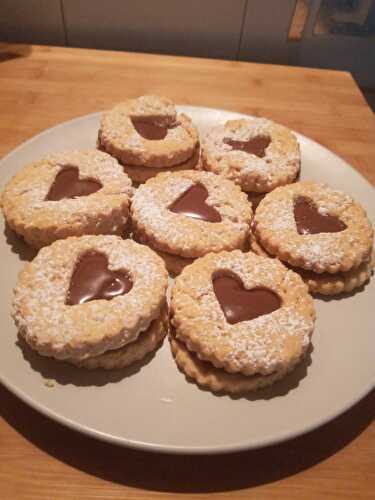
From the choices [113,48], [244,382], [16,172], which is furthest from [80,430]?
[113,48]

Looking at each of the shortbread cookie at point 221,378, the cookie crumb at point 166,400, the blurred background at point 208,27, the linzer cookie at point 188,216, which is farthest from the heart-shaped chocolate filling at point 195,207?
the blurred background at point 208,27

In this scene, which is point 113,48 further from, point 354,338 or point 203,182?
point 354,338

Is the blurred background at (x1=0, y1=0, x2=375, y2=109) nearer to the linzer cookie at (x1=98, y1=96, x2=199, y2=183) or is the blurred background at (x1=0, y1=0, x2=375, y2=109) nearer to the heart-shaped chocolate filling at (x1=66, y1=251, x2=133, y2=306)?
the linzer cookie at (x1=98, y1=96, x2=199, y2=183)

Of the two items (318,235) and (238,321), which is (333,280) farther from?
(238,321)

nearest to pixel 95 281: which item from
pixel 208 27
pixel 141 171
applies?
pixel 141 171

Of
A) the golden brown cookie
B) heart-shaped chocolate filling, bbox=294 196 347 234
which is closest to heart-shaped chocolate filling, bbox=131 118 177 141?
heart-shaped chocolate filling, bbox=294 196 347 234

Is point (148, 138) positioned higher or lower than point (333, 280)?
higher

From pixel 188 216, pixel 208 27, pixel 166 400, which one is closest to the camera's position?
pixel 166 400

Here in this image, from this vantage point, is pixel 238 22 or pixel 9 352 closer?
pixel 9 352
